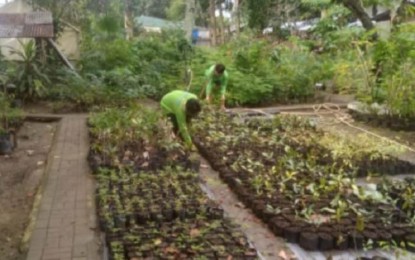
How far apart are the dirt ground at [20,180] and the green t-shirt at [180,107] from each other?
6.31ft

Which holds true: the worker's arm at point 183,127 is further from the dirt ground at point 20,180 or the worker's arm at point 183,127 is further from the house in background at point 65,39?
the house in background at point 65,39

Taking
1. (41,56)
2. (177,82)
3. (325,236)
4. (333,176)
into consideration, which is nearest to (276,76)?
(177,82)

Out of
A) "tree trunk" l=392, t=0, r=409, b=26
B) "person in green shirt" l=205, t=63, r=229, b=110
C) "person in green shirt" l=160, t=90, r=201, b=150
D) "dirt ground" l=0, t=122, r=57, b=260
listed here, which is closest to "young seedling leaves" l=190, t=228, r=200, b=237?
"dirt ground" l=0, t=122, r=57, b=260

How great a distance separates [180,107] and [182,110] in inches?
2.9

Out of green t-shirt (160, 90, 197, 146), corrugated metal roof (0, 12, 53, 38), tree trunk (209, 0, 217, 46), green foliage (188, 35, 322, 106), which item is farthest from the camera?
tree trunk (209, 0, 217, 46)

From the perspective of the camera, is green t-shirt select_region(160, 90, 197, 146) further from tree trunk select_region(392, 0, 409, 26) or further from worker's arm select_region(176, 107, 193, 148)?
tree trunk select_region(392, 0, 409, 26)

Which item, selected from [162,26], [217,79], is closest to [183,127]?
[217,79]

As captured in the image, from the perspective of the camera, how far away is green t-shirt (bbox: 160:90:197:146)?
21.0ft

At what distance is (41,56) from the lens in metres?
12.1

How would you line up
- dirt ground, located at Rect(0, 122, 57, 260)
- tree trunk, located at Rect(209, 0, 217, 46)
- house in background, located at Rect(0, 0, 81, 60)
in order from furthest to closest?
tree trunk, located at Rect(209, 0, 217, 46)
house in background, located at Rect(0, 0, 81, 60)
dirt ground, located at Rect(0, 122, 57, 260)

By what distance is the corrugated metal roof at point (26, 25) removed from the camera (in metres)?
11.0

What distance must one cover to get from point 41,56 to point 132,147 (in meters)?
6.67

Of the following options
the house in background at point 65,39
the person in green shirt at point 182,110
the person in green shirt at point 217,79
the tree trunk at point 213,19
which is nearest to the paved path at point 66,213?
the person in green shirt at point 182,110

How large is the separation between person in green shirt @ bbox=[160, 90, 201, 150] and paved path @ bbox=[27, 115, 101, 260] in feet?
4.42
